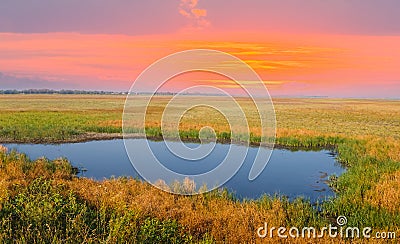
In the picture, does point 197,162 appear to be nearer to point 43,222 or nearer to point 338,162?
point 338,162

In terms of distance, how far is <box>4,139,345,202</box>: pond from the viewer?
1639 cm

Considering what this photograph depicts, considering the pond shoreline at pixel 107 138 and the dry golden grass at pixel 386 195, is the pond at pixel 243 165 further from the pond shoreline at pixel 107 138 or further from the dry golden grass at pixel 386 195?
the dry golden grass at pixel 386 195

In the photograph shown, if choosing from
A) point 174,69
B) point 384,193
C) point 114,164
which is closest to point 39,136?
point 114,164

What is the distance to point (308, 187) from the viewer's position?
1681cm

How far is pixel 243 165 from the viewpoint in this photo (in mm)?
22047

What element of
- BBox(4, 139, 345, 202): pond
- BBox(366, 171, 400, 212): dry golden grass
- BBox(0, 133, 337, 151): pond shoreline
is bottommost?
BBox(4, 139, 345, 202): pond

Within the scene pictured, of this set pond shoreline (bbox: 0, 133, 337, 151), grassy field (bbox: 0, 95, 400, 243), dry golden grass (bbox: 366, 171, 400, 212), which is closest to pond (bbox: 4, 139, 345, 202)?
pond shoreline (bbox: 0, 133, 337, 151)

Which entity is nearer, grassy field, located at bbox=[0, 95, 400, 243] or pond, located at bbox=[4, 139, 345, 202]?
grassy field, located at bbox=[0, 95, 400, 243]

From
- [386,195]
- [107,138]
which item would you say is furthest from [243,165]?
[107,138]

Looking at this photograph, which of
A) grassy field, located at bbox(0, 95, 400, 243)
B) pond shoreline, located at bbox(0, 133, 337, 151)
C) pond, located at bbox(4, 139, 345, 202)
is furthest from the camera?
pond shoreline, located at bbox(0, 133, 337, 151)

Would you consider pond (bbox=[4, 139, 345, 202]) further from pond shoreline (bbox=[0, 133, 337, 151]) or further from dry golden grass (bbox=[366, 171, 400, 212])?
dry golden grass (bbox=[366, 171, 400, 212])

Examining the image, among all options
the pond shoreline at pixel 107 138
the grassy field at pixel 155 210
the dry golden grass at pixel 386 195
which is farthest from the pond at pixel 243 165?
the dry golden grass at pixel 386 195

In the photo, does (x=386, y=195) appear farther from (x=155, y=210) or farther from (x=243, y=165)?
(x=243, y=165)

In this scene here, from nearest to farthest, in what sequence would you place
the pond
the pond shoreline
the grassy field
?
the grassy field → the pond → the pond shoreline
